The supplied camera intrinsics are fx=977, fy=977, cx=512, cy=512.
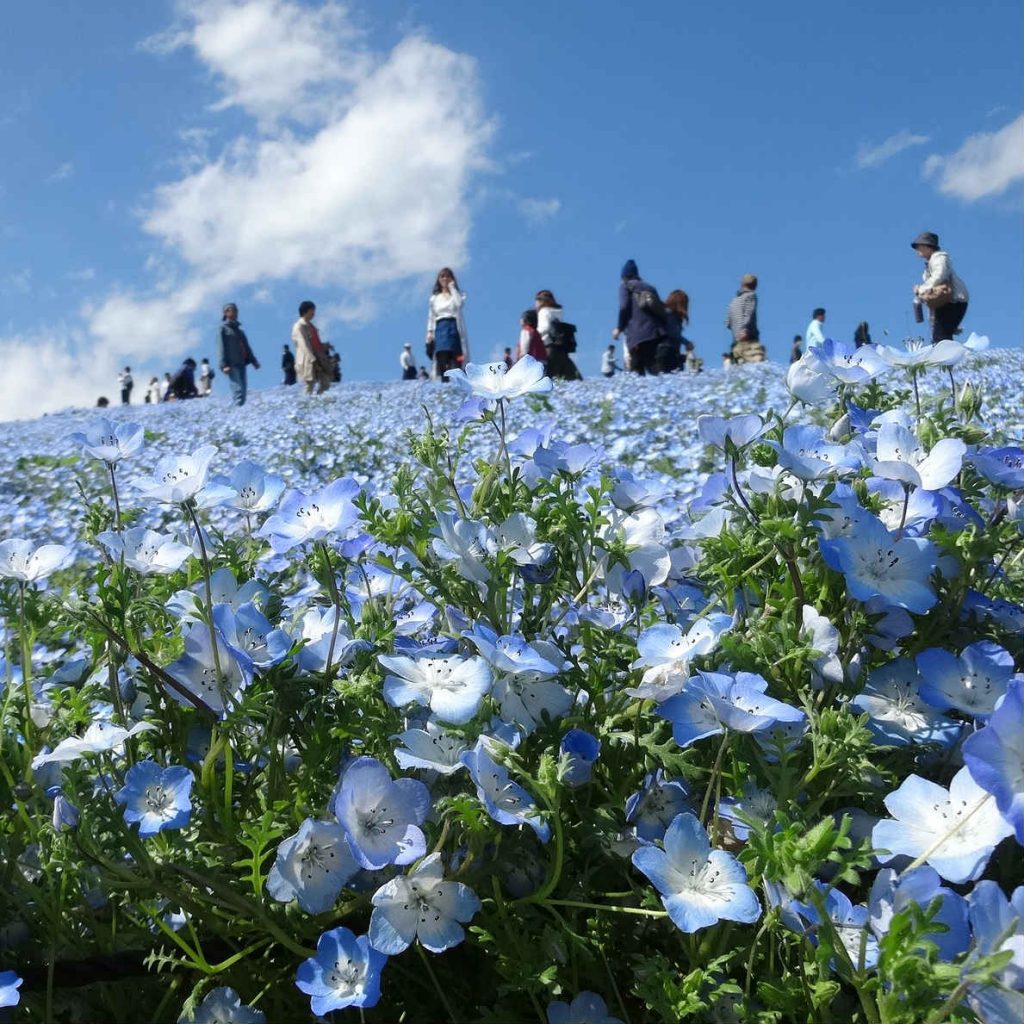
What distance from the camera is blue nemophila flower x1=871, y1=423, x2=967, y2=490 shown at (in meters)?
1.19

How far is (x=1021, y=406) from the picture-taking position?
7328mm

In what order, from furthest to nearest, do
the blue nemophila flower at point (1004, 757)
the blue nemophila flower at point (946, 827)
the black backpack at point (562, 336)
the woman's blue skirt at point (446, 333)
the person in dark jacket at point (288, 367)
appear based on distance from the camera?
the person in dark jacket at point (288, 367)
the black backpack at point (562, 336)
the woman's blue skirt at point (446, 333)
the blue nemophila flower at point (946, 827)
the blue nemophila flower at point (1004, 757)

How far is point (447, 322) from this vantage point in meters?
12.0

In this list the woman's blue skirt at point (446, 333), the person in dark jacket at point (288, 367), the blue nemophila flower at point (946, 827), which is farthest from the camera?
the person in dark jacket at point (288, 367)

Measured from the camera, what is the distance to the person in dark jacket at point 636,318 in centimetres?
1235

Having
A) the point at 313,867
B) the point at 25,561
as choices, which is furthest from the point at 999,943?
the point at 25,561

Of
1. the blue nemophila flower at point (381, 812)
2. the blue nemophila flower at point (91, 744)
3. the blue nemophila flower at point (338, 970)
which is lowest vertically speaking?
the blue nemophila flower at point (338, 970)

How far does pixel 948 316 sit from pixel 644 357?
4.20 meters

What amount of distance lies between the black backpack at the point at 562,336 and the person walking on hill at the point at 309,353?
3190 millimetres

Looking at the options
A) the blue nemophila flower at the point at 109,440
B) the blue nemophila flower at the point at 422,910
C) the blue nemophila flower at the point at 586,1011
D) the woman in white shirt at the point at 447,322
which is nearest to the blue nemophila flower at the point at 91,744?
the blue nemophila flower at the point at 422,910

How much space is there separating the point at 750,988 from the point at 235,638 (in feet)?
2.21

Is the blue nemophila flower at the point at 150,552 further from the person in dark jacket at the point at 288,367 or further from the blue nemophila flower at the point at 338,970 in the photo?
the person in dark jacket at the point at 288,367

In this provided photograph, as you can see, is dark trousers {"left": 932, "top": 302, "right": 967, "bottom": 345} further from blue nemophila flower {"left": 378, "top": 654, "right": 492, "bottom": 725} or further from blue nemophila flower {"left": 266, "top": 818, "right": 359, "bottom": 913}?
blue nemophila flower {"left": 266, "top": 818, "right": 359, "bottom": 913}

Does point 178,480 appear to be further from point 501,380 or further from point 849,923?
point 849,923
